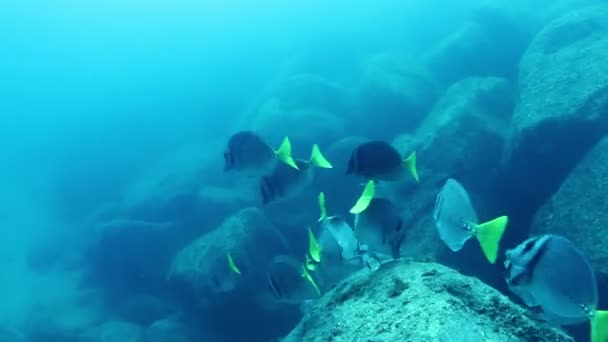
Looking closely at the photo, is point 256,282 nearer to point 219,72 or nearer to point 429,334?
point 429,334

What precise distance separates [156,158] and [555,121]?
64.5 ft

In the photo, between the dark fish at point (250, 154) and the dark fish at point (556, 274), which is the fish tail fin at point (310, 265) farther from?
the dark fish at point (556, 274)

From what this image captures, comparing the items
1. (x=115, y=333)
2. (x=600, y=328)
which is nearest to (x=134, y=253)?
(x=115, y=333)

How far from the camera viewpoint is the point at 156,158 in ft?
74.4

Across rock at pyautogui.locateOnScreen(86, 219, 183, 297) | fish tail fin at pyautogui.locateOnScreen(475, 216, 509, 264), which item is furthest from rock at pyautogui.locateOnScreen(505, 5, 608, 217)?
rock at pyautogui.locateOnScreen(86, 219, 183, 297)

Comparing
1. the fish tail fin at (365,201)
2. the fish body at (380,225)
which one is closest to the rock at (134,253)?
the fish body at (380,225)

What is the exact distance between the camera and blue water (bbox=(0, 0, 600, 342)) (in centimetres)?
1120

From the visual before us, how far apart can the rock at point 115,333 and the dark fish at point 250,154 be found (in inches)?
242

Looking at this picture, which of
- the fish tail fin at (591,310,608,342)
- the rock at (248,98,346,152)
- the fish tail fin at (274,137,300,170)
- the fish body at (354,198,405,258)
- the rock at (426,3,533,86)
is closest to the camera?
the fish tail fin at (591,310,608,342)

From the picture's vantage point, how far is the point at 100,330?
972cm

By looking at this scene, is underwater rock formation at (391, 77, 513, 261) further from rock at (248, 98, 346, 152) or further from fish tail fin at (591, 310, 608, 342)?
fish tail fin at (591, 310, 608, 342)

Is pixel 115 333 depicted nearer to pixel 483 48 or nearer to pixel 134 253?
pixel 134 253

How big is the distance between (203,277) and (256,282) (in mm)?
914

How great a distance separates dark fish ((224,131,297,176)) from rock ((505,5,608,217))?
451 centimetres
